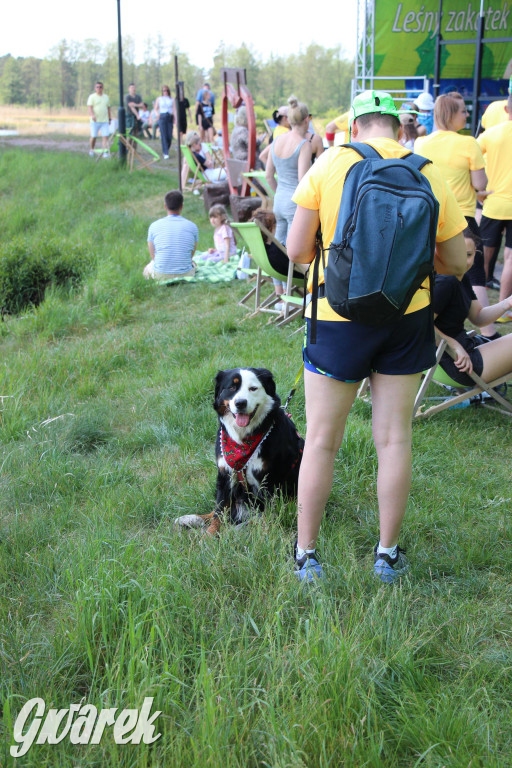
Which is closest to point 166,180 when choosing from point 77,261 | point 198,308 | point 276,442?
point 77,261

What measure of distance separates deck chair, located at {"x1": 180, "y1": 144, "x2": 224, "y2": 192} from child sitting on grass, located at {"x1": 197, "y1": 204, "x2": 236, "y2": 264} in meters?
5.33

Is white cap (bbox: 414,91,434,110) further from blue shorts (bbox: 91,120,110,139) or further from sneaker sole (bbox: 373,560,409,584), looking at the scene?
blue shorts (bbox: 91,120,110,139)

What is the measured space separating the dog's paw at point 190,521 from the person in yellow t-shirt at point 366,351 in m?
0.75

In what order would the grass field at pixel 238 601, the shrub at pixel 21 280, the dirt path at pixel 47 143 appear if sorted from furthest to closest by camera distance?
the dirt path at pixel 47 143 < the shrub at pixel 21 280 < the grass field at pixel 238 601

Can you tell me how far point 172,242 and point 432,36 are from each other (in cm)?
765

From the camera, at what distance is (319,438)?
2.57m

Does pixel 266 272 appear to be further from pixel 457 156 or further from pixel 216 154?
pixel 216 154

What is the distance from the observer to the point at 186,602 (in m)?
2.45

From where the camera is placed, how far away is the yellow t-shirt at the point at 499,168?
6168mm

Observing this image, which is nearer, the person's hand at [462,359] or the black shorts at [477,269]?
the person's hand at [462,359]

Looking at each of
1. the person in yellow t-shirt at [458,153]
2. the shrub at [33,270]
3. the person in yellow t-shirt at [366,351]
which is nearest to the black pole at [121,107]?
the shrub at [33,270]

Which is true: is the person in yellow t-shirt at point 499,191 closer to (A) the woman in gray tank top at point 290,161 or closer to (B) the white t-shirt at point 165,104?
(A) the woman in gray tank top at point 290,161

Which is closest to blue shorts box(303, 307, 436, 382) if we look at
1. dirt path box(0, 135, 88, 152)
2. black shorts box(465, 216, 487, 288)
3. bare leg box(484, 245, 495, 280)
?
black shorts box(465, 216, 487, 288)

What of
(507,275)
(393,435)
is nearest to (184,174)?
(507,275)
